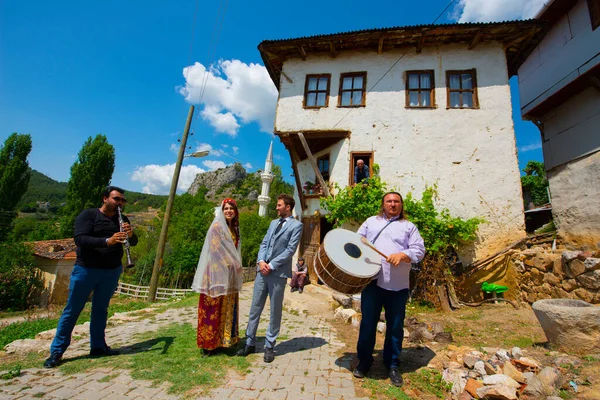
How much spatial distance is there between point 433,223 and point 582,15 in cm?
838

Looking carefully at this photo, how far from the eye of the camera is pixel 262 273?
3.56m

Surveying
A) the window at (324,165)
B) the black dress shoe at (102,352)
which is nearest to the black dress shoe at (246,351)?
the black dress shoe at (102,352)

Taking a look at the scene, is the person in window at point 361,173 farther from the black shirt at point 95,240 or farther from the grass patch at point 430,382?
the black shirt at point 95,240

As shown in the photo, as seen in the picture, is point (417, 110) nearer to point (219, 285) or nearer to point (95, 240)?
point (219, 285)

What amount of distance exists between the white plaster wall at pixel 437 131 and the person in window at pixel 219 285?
22.6 feet

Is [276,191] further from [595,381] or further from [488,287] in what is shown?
[595,381]

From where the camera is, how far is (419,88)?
995 centimetres

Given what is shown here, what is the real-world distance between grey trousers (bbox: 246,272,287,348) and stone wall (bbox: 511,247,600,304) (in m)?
6.07

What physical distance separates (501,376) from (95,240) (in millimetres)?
4578

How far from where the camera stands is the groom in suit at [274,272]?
352cm

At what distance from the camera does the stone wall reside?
5227 millimetres

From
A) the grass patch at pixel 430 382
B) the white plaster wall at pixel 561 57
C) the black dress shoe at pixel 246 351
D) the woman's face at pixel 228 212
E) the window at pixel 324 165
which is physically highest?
the white plaster wall at pixel 561 57

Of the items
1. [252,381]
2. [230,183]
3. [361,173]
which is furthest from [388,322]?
[230,183]

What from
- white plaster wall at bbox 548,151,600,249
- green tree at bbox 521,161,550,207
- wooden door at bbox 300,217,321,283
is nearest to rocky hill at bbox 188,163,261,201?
green tree at bbox 521,161,550,207
